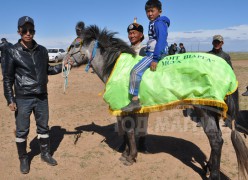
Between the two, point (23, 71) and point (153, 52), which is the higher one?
point (153, 52)

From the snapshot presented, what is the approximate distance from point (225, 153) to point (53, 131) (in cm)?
396

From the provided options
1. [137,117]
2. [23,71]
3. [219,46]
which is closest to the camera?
[23,71]

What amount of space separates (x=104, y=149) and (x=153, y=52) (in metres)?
2.36

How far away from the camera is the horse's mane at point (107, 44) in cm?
488

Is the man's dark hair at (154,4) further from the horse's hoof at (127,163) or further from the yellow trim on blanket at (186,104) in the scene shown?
the horse's hoof at (127,163)

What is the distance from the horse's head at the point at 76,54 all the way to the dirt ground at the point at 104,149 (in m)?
0.49

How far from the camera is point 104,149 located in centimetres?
561

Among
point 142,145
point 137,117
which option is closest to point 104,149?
point 142,145

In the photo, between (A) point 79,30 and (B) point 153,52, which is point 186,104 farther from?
(A) point 79,30

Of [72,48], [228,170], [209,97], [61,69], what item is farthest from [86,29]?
[228,170]

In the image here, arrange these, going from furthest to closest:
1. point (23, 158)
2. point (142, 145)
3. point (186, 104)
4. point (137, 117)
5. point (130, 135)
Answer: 1. point (142, 145)
2. point (137, 117)
3. point (130, 135)
4. point (23, 158)
5. point (186, 104)

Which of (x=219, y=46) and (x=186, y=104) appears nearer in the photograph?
(x=186, y=104)

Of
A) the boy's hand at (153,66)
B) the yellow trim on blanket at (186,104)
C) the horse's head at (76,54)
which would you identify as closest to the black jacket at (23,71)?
the horse's head at (76,54)

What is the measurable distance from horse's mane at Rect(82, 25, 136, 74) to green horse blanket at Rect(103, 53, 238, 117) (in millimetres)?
307
